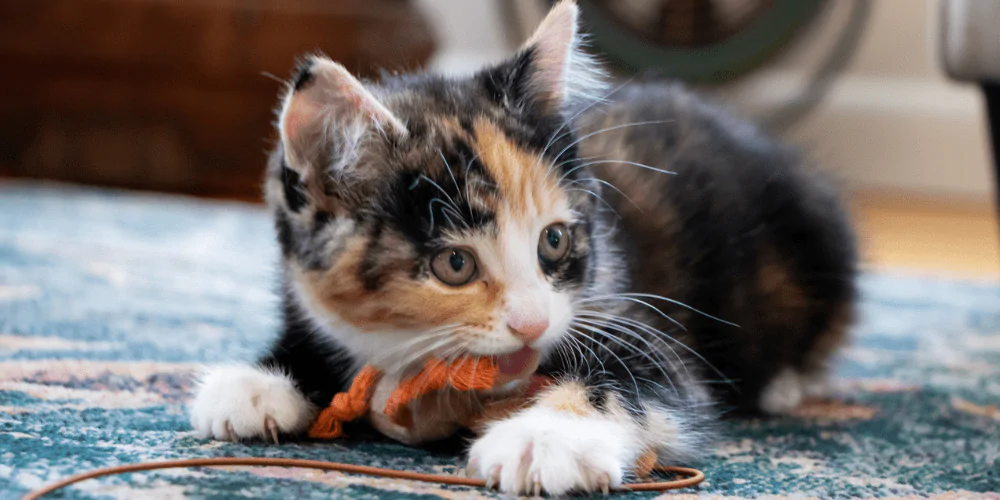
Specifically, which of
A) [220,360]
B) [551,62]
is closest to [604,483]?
[551,62]

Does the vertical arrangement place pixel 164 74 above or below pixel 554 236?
above

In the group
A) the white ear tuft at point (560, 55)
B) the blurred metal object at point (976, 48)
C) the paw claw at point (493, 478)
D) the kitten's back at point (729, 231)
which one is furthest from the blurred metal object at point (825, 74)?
the paw claw at point (493, 478)

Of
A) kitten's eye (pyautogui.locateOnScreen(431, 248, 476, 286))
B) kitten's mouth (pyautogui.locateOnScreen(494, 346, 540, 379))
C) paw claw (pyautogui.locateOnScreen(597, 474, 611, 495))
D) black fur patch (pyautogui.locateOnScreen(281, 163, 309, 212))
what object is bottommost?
paw claw (pyautogui.locateOnScreen(597, 474, 611, 495))

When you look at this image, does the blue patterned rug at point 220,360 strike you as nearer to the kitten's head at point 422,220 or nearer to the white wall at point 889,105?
the kitten's head at point 422,220

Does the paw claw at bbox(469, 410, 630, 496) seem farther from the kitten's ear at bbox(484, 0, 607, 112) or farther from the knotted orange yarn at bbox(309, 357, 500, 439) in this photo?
the kitten's ear at bbox(484, 0, 607, 112)

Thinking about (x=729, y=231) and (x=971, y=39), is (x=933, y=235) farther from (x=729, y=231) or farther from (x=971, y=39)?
(x=729, y=231)

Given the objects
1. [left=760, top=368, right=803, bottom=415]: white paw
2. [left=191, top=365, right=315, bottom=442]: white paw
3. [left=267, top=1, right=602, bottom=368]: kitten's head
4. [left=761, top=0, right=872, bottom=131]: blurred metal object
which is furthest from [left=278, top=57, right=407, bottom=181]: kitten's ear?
[left=761, top=0, right=872, bottom=131]: blurred metal object

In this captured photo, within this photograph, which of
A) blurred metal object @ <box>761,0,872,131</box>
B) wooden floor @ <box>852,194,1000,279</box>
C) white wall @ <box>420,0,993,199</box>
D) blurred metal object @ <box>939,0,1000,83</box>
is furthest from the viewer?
white wall @ <box>420,0,993,199</box>
